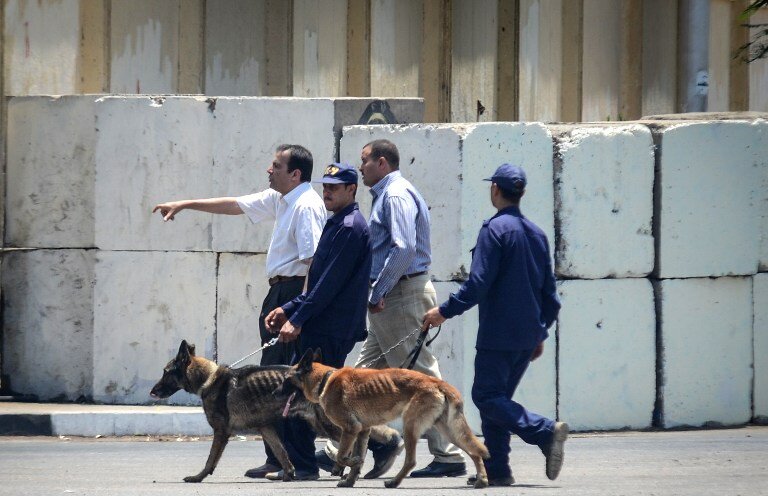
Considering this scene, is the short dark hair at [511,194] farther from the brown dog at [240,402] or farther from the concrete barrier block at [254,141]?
the concrete barrier block at [254,141]

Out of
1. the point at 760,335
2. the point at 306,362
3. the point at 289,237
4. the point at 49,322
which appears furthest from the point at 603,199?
the point at 49,322

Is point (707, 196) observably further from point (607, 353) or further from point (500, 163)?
point (500, 163)

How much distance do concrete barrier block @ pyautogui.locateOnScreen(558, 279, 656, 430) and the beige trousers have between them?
7.77ft

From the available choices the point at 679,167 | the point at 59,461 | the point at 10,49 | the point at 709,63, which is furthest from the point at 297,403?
the point at 709,63

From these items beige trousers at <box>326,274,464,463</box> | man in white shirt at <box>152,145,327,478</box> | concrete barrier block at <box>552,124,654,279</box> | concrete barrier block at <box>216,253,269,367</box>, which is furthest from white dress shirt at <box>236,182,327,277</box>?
concrete barrier block at <box>552,124,654,279</box>

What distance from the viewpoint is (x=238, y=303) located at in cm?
1155

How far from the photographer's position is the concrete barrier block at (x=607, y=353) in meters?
11.2

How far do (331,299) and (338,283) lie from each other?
100 millimetres

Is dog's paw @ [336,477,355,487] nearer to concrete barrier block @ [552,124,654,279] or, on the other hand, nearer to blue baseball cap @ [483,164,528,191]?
blue baseball cap @ [483,164,528,191]

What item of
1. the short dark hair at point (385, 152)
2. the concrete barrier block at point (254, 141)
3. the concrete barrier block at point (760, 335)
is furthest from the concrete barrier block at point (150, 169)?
the concrete barrier block at point (760, 335)

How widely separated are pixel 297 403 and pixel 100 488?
118 cm

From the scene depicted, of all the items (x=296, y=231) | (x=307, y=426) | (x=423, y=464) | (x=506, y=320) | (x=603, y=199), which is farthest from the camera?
(x=603, y=199)

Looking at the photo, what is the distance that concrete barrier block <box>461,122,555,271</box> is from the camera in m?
11.0

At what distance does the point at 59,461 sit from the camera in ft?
31.7
